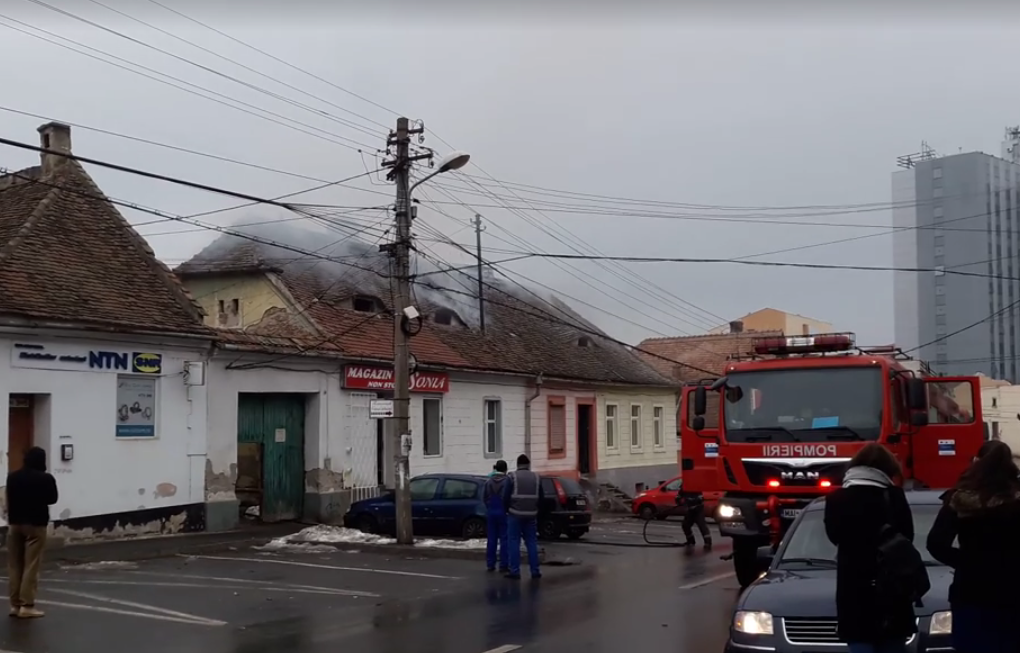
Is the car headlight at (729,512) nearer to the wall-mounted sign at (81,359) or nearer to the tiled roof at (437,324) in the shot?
the tiled roof at (437,324)

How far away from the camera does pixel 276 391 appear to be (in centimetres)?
2281

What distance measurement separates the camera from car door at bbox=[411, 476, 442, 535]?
21.7m

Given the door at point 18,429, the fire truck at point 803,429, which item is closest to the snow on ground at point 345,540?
the door at point 18,429

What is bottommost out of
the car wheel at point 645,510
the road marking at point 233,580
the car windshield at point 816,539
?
the car wheel at point 645,510

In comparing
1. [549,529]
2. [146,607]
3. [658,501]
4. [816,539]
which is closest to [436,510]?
[549,529]

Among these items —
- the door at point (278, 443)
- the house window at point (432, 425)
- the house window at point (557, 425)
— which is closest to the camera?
the door at point (278, 443)

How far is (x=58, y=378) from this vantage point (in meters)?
18.2

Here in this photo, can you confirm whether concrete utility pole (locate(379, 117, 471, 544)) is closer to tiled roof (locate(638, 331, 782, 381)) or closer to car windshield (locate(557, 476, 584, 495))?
car windshield (locate(557, 476, 584, 495))

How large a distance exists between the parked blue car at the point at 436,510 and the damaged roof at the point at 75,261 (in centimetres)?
494

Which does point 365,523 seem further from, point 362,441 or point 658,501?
point 658,501

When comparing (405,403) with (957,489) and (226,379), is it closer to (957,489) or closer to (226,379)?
(226,379)

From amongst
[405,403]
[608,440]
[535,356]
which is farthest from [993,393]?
[405,403]

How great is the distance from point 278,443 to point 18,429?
250 inches

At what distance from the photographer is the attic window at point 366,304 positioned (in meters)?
28.1
